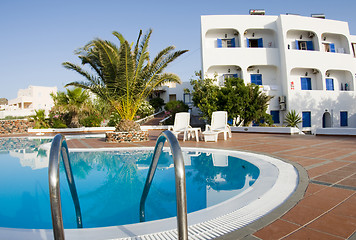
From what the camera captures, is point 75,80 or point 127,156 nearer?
point 127,156

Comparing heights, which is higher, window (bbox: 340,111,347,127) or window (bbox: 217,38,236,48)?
window (bbox: 217,38,236,48)

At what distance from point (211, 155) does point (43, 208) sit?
4.49m

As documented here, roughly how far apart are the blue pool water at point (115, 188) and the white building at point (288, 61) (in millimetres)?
15319

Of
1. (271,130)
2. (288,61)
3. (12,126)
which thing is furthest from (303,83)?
(12,126)

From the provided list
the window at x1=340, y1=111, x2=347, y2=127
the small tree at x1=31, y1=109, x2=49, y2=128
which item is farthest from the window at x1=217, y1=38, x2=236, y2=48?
the small tree at x1=31, y1=109, x2=49, y2=128

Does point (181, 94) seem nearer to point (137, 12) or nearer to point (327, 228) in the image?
point (137, 12)

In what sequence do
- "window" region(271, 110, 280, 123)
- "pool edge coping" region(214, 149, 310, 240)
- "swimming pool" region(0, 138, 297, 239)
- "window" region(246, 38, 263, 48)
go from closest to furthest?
"pool edge coping" region(214, 149, 310, 240), "swimming pool" region(0, 138, 297, 239), "window" region(271, 110, 280, 123), "window" region(246, 38, 263, 48)

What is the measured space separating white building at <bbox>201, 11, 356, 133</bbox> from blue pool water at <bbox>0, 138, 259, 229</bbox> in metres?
15.3

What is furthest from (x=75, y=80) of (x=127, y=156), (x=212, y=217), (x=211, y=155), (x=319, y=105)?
(x=319, y=105)

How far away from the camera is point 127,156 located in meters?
7.02

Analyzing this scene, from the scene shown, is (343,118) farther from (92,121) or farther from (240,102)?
(92,121)

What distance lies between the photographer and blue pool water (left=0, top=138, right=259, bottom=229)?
116 inches

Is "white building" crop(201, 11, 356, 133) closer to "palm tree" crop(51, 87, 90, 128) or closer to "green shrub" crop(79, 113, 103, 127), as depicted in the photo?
"green shrub" crop(79, 113, 103, 127)

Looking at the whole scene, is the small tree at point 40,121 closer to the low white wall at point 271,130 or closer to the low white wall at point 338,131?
the low white wall at point 271,130
